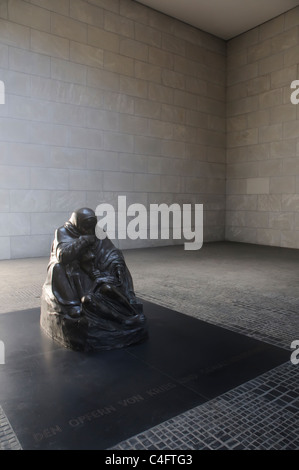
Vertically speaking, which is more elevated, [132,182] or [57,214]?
[132,182]

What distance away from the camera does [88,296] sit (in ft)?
10.7

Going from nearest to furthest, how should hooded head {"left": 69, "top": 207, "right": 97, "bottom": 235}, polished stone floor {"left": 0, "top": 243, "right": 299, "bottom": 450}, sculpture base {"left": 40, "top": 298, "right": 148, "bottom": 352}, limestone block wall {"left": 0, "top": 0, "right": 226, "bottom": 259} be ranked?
1. polished stone floor {"left": 0, "top": 243, "right": 299, "bottom": 450}
2. sculpture base {"left": 40, "top": 298, "right": 148, "bottom": 352}
3. hooded head {"left": 69, "top": 207, "right": 97, "bottom": 235}
4. limestone block wall {"left": 0, "top": 0, "right": 226, "bottom": 259}

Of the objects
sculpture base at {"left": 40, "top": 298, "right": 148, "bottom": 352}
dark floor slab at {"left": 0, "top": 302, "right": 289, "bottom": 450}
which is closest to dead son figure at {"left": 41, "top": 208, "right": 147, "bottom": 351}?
sculpture base at {"left": 40, "top": 298, "right": 148, "bottom": 352}

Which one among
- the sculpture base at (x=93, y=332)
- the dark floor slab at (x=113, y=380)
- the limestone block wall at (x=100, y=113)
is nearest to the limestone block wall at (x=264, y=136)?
the limestone block wall at (x=100, y=113)

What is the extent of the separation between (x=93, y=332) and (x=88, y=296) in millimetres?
314

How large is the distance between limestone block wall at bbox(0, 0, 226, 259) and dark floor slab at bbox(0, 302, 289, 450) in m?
4.87

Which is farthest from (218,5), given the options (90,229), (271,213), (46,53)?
(90,229)

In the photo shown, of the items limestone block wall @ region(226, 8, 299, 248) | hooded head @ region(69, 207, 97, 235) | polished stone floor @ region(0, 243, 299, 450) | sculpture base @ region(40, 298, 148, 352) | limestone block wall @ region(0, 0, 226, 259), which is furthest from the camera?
limestone block wall @ region(226, 8, 299, 248)

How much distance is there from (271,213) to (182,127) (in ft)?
11.2

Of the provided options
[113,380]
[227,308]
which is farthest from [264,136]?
[113,380]

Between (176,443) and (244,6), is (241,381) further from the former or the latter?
(244,6)

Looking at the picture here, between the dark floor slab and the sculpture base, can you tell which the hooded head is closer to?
the sculpture base

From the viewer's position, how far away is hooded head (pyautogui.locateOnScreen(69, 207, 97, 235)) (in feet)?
11.9

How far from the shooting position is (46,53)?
7.96 m
